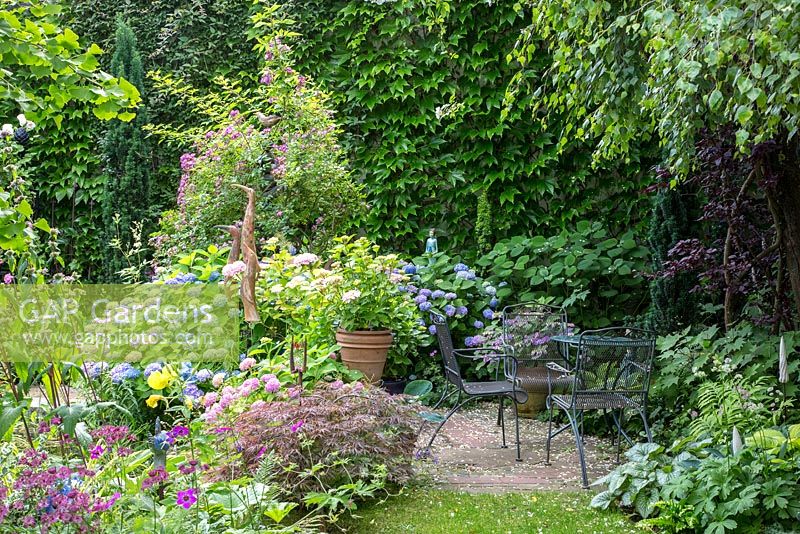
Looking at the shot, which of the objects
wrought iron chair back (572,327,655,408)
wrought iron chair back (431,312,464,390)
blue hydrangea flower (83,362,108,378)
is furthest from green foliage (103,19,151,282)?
wrought iron chair back (572,327,655,408)

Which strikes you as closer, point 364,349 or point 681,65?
point 681,65

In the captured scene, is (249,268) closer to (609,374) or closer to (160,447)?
(160,447)

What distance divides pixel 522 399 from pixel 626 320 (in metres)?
1.09

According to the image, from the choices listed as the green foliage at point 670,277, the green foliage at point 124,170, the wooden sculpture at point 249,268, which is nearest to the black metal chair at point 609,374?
the green foliage at point 670,277

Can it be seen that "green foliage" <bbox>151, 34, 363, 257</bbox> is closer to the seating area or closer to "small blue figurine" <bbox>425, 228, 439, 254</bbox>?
"small blue figurine" <bbox>425, 228, 439, 254</bbox>

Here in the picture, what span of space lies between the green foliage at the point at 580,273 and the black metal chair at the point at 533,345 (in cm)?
68

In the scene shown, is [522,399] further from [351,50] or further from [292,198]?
[351,50]

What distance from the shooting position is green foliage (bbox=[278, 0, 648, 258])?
6.73m

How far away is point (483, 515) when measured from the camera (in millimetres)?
3404

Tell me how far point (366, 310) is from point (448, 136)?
8.96 feet

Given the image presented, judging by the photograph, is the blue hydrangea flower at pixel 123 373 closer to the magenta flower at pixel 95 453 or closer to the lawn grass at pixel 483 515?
the lawn grass at pixel 483 515

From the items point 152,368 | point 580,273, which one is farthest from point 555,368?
point 152,368

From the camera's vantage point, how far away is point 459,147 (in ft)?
22.9

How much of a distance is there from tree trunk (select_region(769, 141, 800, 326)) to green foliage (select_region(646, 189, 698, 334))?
→ 0.90 meters
